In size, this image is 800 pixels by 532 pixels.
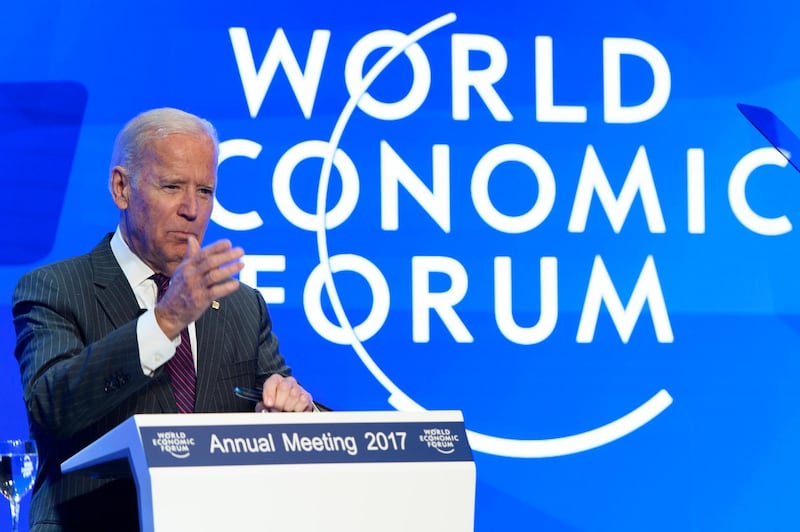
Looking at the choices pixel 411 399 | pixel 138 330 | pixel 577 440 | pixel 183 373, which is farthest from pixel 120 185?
pixel 577 440

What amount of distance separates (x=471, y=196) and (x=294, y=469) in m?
2.06

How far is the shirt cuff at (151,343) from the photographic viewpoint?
193cm

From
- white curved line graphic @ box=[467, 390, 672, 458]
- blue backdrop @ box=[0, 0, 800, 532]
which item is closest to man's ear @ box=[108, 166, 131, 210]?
blue backdrop @ box=[0, 0, 800, 532]

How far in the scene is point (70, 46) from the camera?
3465 millimetres

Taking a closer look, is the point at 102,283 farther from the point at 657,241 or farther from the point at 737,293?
the point at 737,293

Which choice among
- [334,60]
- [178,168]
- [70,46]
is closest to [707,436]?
[334,60]

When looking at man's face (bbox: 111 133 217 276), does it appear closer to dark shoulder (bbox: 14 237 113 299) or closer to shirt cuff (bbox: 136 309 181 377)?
dark shoulder (bbox: 14 237 113 299)

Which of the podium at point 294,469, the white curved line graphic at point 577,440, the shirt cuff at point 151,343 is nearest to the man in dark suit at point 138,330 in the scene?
the shirt cuff at point 151,343

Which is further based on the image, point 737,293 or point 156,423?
point 737,293

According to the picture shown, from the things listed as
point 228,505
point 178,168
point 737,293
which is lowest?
point 228,505

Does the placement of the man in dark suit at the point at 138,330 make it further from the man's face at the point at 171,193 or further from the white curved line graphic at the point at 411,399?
the white curved line graphic at the point at 411,399

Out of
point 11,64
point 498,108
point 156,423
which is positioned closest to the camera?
point 156,423

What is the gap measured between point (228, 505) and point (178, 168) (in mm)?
930

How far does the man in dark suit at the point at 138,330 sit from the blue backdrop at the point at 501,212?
98 centimetres
